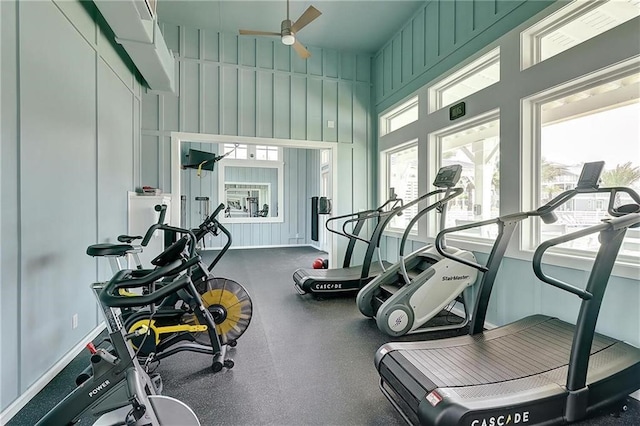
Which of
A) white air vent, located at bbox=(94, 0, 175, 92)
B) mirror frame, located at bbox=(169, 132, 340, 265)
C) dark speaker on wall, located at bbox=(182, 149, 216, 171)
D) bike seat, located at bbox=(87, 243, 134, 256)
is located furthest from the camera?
dark speaker on wall, located at bbox=(182, 149, 216, 171)

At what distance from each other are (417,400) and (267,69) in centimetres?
548

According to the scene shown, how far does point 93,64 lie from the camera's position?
10.2 feet

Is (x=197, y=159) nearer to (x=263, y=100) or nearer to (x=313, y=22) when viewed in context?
(x=263, y=100)

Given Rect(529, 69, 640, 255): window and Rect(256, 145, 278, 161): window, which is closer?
Rect(529, 69, 640, 255): window

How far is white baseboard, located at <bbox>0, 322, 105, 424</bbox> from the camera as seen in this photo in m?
1.93

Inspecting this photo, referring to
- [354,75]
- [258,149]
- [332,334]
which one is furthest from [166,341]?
[258,149]

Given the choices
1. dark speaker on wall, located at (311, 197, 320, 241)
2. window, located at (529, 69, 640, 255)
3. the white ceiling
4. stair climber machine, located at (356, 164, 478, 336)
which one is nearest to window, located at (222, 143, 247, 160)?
dark speaker on wall, located at (311, 197, 320, 241)

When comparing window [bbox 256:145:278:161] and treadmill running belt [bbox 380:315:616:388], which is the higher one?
window [bbox 256:145:278:161]

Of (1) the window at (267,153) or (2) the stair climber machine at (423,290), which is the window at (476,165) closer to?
(2) the stair climber machine at (423,290)

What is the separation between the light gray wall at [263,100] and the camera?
5.09 metres

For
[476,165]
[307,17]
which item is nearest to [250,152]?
[307,17]

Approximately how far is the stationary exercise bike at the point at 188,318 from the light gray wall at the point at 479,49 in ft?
8.72

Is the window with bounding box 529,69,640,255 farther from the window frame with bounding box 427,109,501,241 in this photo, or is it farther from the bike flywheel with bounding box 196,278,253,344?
the bike flywheel with bounding box 196,278,253,344

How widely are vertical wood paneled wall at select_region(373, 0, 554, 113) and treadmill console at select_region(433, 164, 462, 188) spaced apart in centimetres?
153
